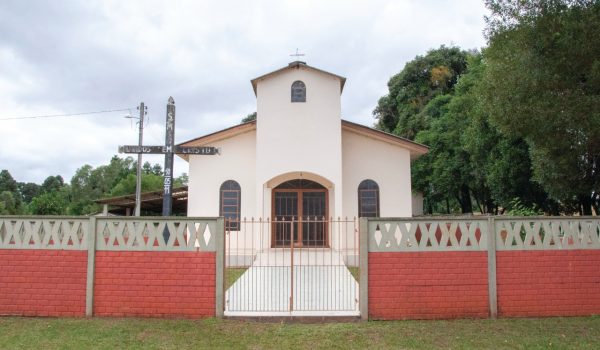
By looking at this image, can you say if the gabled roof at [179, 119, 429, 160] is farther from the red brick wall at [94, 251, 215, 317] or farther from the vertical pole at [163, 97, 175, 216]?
the red brick wall at [94, 251, 215, 317]

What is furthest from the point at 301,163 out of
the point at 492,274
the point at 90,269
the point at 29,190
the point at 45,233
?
the point at 29,190

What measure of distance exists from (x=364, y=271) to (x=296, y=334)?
59.8 inches

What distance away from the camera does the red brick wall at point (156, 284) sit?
722 cm

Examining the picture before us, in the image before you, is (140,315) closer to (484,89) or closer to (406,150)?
(484,89)

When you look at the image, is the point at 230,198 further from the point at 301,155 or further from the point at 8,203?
the point at 8,203

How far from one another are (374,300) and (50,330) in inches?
194

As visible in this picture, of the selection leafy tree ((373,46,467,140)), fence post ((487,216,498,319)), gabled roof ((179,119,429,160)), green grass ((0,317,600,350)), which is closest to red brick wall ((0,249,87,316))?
green grass ((0,317,600,350))

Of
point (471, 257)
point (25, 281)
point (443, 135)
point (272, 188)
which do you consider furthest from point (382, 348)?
point (443, 135)

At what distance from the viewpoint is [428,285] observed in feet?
23.8

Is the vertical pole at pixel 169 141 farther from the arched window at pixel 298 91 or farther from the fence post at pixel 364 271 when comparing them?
the fence post at pixel 364 271

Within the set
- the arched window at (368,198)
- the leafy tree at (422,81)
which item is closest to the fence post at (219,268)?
the arched window at (368,198)

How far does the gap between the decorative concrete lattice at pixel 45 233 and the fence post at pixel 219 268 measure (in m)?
2.18

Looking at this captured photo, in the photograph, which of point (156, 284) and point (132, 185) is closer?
point (156, 284)

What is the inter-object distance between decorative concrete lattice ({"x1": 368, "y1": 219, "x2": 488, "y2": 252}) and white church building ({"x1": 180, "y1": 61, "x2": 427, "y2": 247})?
7571 mm
